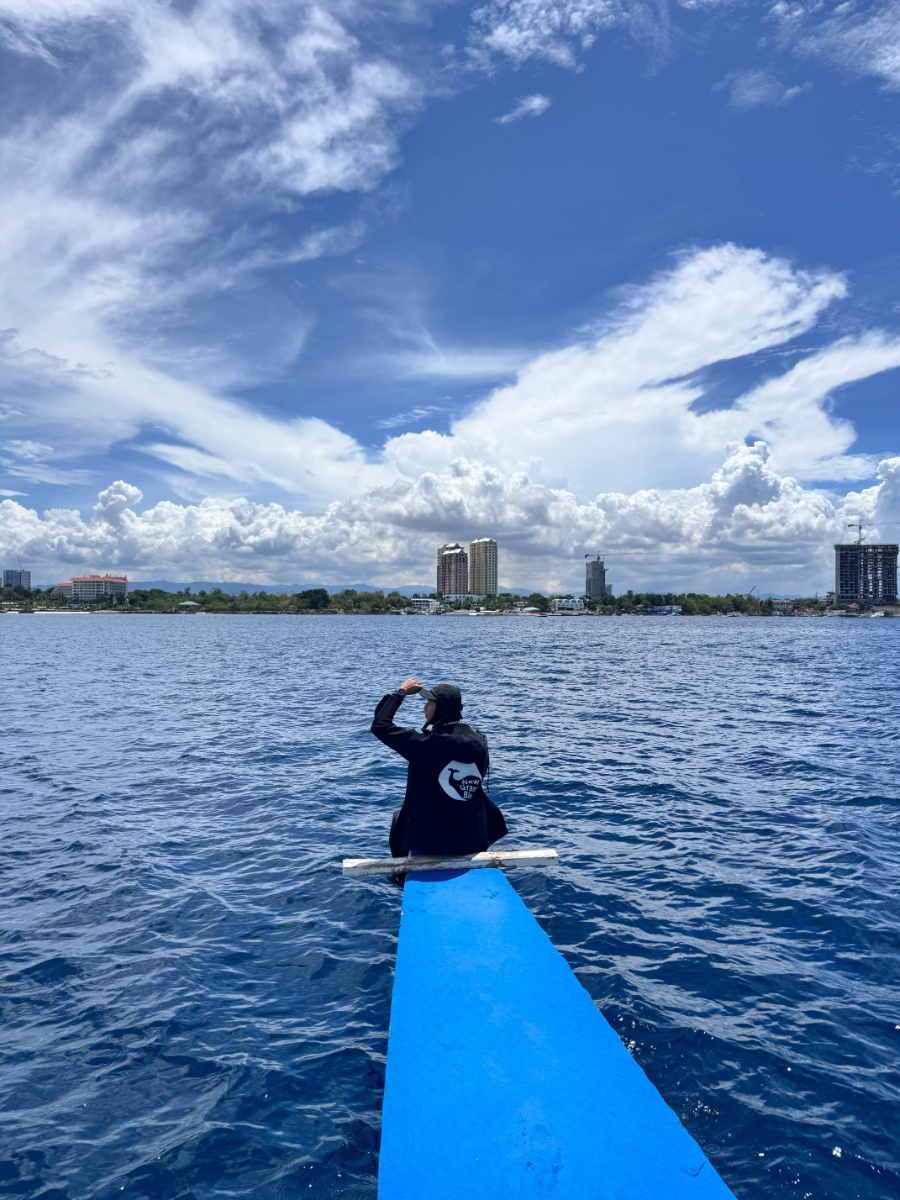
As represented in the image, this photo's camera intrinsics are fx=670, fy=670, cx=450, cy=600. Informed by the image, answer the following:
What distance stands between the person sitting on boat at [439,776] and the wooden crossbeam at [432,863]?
0.14 m

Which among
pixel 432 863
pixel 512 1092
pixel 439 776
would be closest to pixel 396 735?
pixel 439 776

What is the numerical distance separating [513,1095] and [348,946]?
541 cm

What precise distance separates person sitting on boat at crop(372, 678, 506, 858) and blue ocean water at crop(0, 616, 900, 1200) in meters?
1.85

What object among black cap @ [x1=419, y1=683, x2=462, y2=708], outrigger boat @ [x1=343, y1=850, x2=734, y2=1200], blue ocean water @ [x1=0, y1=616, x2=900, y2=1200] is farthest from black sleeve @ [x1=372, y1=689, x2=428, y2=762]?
blue ocean water @ [x1=0, y1=616, x2=900, y2=1200]

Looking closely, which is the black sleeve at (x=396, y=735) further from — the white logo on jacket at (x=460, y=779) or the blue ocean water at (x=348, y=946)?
the blue ocean water at (x=348, y=946)

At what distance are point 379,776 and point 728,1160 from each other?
1539 cm

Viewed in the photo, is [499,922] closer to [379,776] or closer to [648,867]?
[648,867]

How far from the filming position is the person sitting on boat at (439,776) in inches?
352

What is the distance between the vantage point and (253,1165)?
19.6 ft

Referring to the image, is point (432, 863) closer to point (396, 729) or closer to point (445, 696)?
point (396, 729)

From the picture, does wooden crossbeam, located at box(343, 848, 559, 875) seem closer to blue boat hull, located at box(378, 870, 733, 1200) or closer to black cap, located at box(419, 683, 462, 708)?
blue boat hull, located at box(378, 870, 733, 1200)

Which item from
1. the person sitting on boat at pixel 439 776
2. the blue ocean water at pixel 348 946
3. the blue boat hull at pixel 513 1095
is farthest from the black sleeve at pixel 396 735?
the blue ocean water at pixel 348 946

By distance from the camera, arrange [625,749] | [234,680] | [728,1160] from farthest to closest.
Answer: [234,680], [625,749], [728,1160]

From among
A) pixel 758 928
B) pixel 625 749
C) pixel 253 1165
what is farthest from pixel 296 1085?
pixel 625 749
